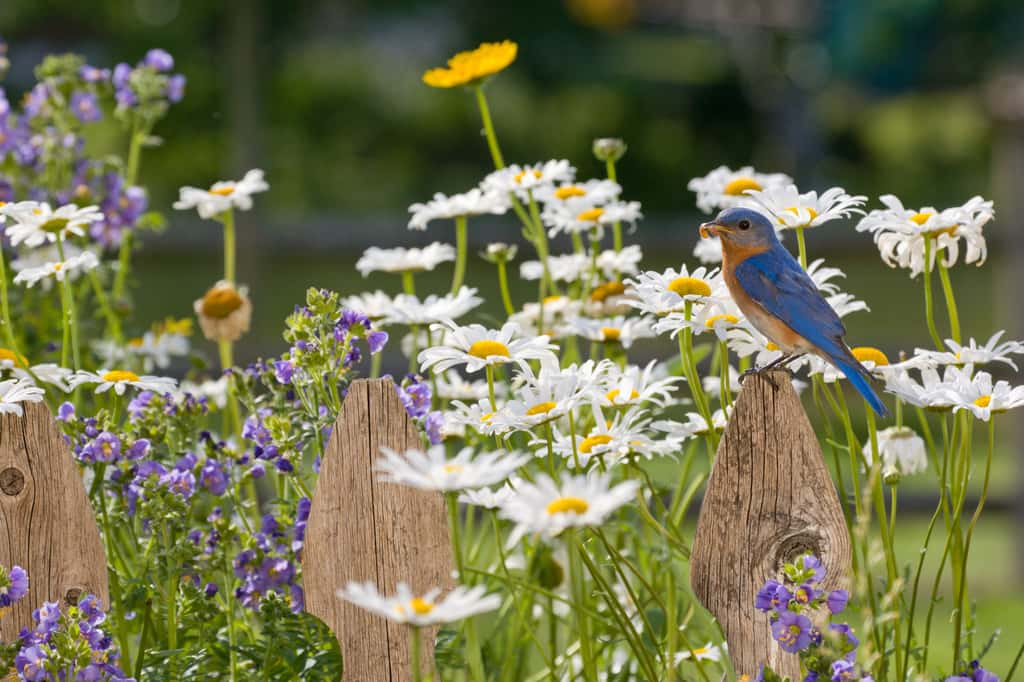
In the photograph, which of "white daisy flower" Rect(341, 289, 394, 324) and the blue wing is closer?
the blue wing

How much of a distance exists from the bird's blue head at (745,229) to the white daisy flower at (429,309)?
0.34 meters

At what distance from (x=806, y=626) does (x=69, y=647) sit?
704 mm

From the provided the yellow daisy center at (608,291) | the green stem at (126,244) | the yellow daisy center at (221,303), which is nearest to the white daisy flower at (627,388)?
the yellow daisy center at (608,291)

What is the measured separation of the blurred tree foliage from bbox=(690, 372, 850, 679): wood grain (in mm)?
8354

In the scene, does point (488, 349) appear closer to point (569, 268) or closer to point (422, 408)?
point (422, 408)

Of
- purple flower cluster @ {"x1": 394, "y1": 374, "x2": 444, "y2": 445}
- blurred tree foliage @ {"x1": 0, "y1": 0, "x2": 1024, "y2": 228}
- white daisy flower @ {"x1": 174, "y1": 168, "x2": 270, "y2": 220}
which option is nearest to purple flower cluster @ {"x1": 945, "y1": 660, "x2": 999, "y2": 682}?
purple flower cluster @ {"x1": 394, "y1": 374, "x2": 444, "y2": 445}

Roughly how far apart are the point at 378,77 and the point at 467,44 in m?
1.03

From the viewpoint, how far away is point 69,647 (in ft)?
4.38

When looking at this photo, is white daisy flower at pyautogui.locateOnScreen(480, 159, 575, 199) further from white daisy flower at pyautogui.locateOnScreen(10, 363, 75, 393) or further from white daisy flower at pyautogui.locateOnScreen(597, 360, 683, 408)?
white daisy flower at pyautogui.locateOnScreen(10, 363, 75, 393)

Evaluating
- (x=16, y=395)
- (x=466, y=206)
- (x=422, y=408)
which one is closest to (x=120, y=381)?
(x=16, y=395)

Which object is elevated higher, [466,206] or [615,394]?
[466,206]

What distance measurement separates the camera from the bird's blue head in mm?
1462

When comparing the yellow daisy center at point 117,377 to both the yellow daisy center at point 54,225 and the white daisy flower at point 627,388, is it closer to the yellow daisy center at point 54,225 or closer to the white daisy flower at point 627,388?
the yellow daisy center at point 54,225

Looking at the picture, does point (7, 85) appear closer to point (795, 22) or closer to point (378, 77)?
point (378, 77)
